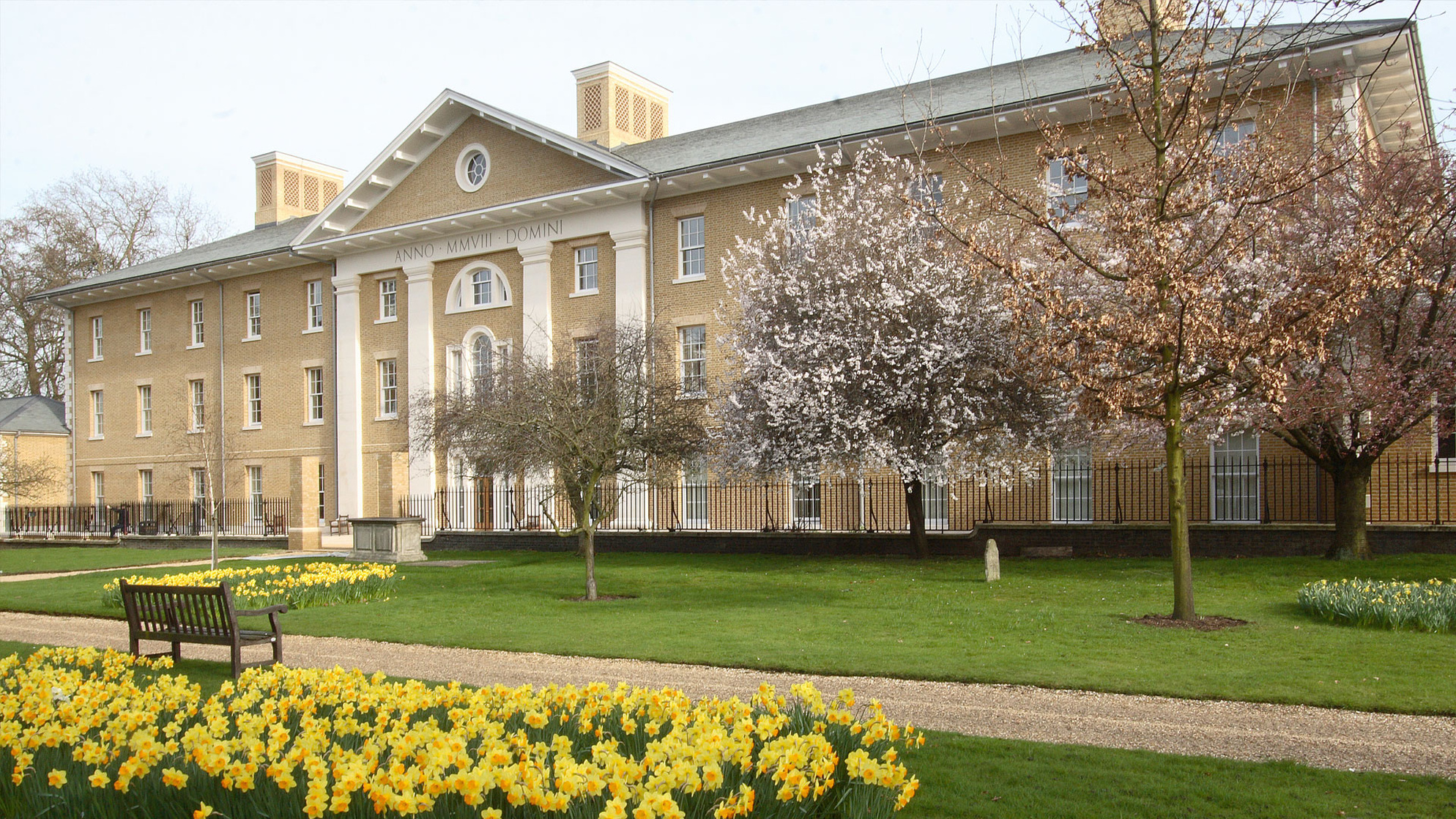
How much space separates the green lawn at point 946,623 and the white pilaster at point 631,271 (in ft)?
33.9

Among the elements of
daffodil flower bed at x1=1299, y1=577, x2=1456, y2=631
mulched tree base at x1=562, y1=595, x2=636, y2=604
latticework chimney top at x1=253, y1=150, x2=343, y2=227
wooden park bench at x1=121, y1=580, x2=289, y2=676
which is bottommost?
mulched tree base at x1=562, y1=595, x2=636, y2=604

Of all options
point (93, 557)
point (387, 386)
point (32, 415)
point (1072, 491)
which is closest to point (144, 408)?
point (32, 415)

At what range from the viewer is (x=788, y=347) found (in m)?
19.8

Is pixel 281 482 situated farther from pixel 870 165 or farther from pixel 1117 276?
pixel 1117 276

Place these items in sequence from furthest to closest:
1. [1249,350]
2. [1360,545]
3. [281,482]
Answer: [281,482], [1360,545], [1249,350]

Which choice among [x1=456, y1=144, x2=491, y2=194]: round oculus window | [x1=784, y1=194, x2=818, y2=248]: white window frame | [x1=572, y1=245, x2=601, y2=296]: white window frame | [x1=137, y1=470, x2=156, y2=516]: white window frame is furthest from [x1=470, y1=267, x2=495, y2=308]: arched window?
[x1=137, y1=470, x2=156, y2=516]: white window frame

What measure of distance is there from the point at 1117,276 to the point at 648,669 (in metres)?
6.56

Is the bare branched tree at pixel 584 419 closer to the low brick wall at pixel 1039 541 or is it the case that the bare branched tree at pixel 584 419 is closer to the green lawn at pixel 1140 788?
the low brick wall at pixel 1039 541

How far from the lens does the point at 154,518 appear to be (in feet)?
130

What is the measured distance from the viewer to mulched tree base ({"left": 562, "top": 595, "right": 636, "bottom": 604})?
15.8 metres

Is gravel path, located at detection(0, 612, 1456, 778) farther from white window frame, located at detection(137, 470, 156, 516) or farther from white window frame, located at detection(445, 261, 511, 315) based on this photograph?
white window frame, located at detection(137, 470, 156, 516)

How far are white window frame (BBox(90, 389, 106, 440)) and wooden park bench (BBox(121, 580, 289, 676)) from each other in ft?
125

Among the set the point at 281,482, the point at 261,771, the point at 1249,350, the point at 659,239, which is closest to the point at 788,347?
the point at 1249,350

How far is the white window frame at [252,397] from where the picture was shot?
130ft
